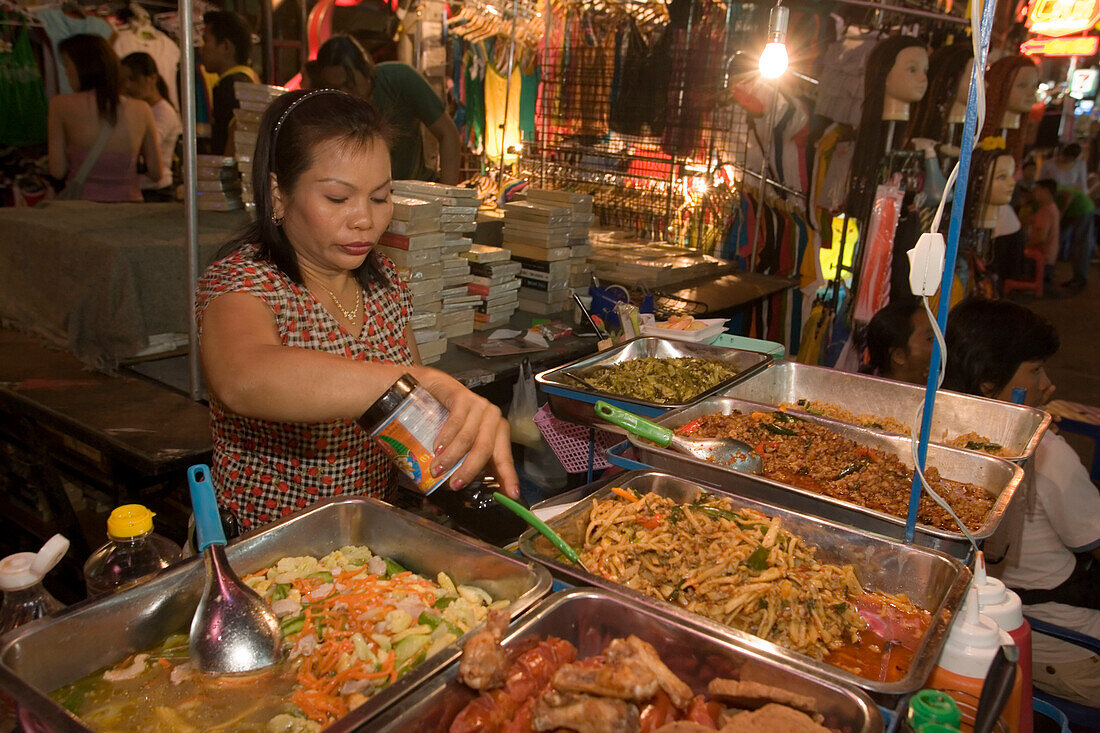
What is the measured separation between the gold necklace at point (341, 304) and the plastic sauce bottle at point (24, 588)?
980mm

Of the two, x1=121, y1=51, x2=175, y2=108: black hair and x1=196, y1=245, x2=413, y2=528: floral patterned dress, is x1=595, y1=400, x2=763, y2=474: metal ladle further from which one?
x1=121, y1=51, x2=175, y2=108: black hair

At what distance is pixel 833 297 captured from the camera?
5918 mm

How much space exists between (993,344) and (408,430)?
8.87 ft

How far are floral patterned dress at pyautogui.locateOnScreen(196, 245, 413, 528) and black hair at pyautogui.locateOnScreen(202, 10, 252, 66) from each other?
4.33 meters

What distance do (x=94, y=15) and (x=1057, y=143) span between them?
61.8 feet

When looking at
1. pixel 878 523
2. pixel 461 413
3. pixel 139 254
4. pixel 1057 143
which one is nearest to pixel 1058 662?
pixel 878 523

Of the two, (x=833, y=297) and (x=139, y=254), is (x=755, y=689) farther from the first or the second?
(x=833, y=297)

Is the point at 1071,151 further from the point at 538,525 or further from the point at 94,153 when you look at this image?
the point at 538,525

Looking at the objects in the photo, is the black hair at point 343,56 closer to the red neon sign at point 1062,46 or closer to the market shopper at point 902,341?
the market shopper at point 902,341

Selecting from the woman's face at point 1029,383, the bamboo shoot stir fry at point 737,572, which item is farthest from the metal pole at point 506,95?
the bamboo shoot stir fry at point 737,572

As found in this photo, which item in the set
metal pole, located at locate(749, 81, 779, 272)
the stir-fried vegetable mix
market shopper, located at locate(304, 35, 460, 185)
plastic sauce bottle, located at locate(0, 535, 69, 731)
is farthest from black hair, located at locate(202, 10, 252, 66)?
plastic sauce bottle, located at locate(0, 535, 69, 731)

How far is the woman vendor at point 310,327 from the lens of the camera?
146cm

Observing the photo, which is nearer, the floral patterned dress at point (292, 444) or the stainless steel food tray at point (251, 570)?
the stainless steel food tray at point (251, 570)

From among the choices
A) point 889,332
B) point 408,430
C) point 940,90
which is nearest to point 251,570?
point 408,430
